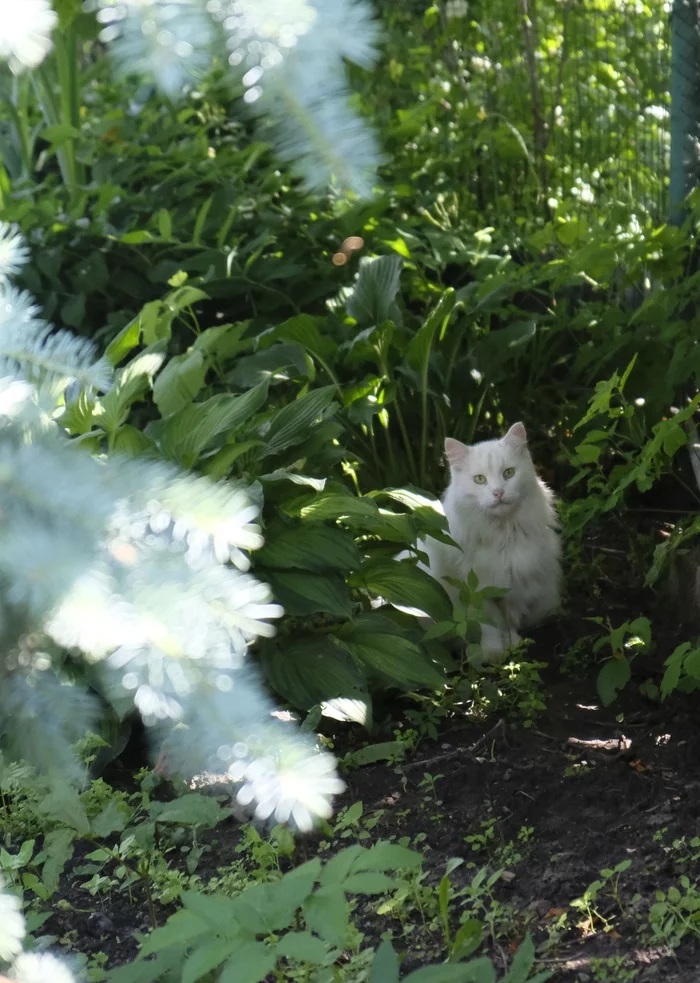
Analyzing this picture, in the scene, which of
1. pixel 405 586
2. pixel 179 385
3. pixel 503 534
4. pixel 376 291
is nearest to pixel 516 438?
pixel 503 534

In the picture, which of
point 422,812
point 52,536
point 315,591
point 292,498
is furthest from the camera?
point 292,498

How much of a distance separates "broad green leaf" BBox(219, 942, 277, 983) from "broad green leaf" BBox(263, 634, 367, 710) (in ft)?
3.87

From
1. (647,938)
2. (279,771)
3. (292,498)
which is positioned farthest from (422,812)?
(279,771)

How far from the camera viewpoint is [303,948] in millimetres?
1223

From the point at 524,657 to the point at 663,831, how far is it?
3.43ft

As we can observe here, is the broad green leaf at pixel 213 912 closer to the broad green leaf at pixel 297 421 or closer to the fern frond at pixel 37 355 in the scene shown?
the fern frond at pixel 37 355

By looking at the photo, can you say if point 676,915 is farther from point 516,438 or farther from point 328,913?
point 516,438

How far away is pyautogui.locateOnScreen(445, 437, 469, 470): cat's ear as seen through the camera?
317cm

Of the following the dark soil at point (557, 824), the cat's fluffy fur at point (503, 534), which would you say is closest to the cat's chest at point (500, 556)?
the cat's fluffy fur at point (503, 534)

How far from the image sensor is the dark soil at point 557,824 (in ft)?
5.64

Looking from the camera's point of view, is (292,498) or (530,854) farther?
(292,498)

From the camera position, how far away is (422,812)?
222cm

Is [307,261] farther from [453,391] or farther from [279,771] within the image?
[279,771]

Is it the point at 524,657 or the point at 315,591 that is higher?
the point at 315,591
